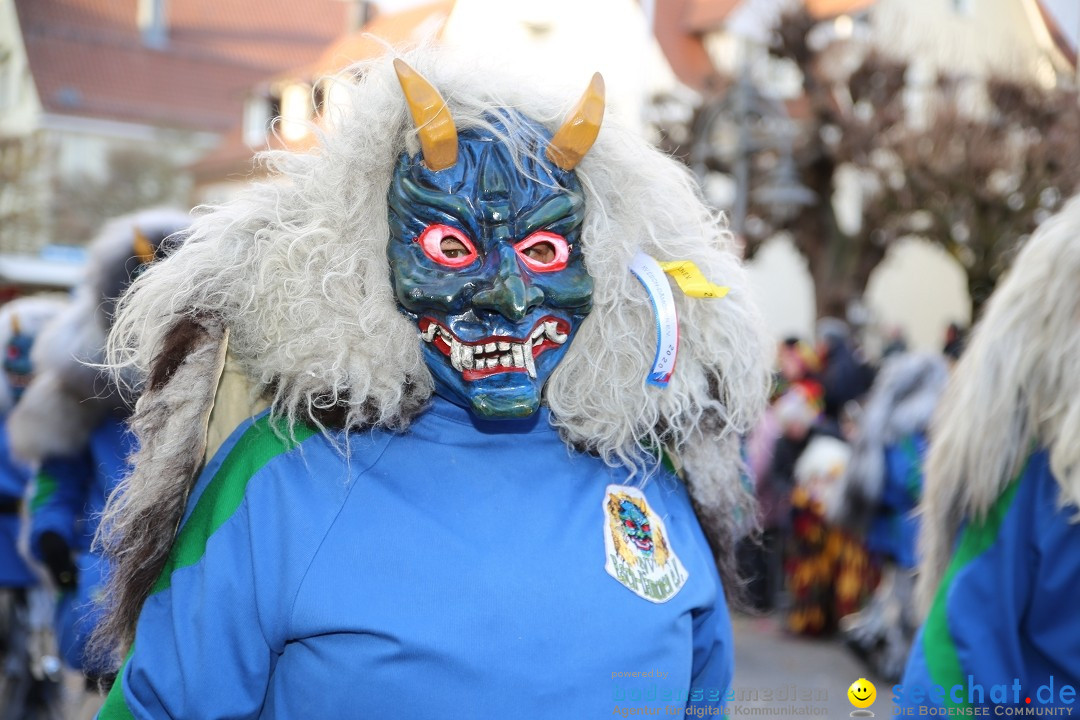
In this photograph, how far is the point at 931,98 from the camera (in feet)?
51.4

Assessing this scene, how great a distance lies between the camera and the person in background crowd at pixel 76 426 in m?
3.43

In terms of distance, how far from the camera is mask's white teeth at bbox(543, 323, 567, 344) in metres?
1.82

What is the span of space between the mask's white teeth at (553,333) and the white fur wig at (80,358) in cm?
197

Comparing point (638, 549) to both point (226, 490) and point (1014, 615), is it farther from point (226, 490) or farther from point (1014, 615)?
point (1014, 615)

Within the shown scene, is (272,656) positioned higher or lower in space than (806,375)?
higher

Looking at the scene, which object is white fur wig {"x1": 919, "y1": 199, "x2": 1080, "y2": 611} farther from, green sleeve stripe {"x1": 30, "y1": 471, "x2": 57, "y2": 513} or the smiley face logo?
green sleeve stripe {"x1": 30, "y1": 471, "x2": 57, "y2": 513}

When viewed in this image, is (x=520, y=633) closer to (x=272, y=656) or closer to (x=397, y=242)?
(x=272, y=656)

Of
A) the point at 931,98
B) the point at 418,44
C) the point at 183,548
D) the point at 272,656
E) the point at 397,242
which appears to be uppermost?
the point at 418,44

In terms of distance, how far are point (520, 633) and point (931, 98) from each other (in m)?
15.7

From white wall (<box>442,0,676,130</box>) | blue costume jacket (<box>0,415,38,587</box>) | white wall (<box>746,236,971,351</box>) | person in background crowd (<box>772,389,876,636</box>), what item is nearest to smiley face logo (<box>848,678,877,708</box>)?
blue costume jacket (<box>0,415,38,587</box>)

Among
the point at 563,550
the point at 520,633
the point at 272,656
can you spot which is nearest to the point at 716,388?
the point at 563,550

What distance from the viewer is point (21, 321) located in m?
4.82

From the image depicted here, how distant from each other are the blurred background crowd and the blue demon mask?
0.23 meters

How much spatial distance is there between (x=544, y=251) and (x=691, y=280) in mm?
266
